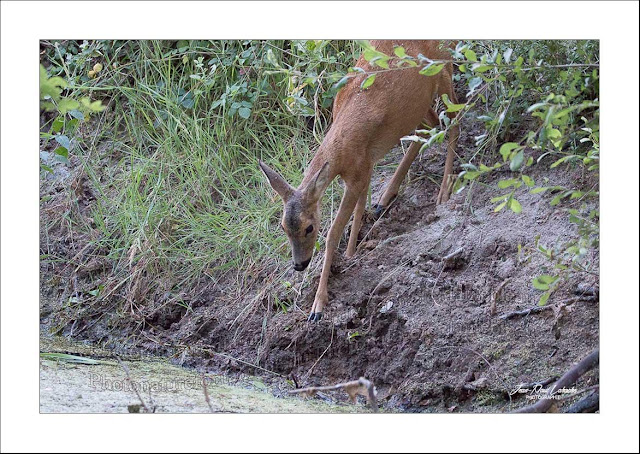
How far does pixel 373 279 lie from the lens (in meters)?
5.56

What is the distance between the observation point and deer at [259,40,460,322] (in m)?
5.36

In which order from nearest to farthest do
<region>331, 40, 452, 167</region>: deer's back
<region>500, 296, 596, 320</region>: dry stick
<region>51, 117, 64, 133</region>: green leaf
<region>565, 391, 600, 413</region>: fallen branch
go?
<region>565, 391, 600, 413</region>: fallen branch
<region>500, 296, 596, 320</region>: dry stick
<region>51, 117, 64, 133</region>: green leaf
<region>331, 40, 452, 167</region>: deer's back

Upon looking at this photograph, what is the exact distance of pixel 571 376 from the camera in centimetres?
439

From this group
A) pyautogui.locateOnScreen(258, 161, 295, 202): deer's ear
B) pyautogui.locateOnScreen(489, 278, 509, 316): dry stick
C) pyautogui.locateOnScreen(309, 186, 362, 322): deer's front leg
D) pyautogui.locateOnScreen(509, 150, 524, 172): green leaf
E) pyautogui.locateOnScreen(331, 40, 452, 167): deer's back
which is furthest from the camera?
pyautogui.locateOnScreen(331, 40, 452, 167): deer's back

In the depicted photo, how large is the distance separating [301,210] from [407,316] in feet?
2.95

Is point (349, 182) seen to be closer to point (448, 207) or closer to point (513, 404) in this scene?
point (448, 207)

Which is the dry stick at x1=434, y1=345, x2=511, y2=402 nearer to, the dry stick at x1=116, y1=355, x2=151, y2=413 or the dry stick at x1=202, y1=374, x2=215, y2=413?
the dry stick at x1=202, y1=374, x2=215, y2=413

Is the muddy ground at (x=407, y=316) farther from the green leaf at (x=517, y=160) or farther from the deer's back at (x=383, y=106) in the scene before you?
the green leaf at (x=517, y=160)

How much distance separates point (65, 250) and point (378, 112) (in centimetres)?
219

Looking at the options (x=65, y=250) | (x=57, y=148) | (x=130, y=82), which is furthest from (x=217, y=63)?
(x=65, y=250)

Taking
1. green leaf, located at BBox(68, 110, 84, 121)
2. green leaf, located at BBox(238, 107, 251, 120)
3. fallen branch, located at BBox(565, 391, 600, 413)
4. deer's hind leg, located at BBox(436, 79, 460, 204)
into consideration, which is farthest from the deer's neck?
fallen branch, located at BBox(565, 391, 600, 413)

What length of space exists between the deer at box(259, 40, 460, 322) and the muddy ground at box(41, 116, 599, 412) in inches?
5.4

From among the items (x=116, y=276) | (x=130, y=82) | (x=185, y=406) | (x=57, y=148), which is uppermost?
(x=130, y=82)

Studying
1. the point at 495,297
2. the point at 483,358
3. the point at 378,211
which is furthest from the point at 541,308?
the point at 378,211
